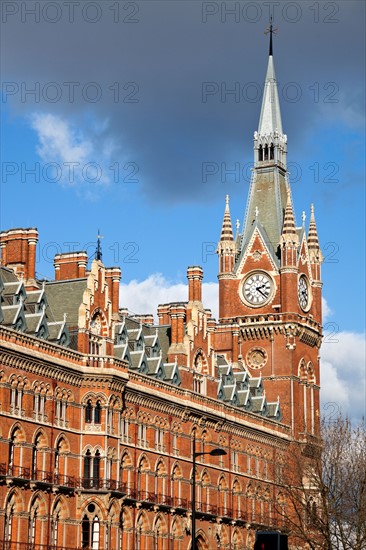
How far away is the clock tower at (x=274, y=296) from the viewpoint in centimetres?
12125

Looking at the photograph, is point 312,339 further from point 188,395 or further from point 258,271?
point 188,395

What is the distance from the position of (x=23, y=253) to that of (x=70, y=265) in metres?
7.15

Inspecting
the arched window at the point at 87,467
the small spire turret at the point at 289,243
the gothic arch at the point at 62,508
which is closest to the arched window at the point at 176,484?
the arched window at the point at 87,467

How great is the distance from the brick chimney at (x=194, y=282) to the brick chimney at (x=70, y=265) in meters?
12.9

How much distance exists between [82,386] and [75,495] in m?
7.18

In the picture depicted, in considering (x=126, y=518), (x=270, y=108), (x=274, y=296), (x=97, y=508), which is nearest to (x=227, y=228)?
(x=274, y=296)

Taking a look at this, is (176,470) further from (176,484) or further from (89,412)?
(89,412)

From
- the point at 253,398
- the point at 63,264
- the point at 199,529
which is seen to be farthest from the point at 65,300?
the point at 253,398

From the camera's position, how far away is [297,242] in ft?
404

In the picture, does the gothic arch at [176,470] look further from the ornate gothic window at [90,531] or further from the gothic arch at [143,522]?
the ornate gothic window at [90,531]

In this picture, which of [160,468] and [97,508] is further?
[160,468]

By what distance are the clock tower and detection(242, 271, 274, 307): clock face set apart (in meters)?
0.10

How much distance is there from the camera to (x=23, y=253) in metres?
88.9

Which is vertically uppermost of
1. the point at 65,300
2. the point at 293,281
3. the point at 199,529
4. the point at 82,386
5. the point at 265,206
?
the point at 265,206
